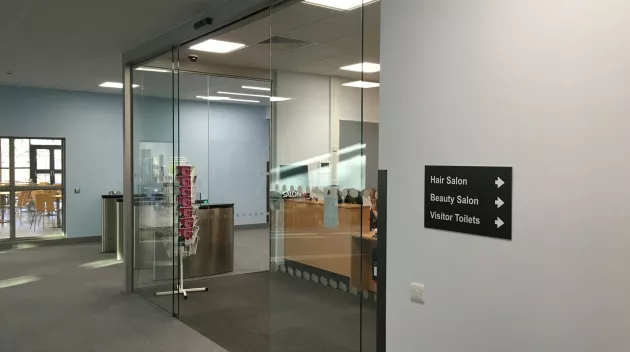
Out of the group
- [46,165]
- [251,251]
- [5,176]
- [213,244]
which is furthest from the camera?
[46,165]

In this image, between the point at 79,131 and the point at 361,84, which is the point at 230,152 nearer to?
the point at 79,131

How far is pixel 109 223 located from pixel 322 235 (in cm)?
706

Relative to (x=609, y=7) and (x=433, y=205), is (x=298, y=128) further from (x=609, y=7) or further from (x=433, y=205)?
(x=609, y=7)

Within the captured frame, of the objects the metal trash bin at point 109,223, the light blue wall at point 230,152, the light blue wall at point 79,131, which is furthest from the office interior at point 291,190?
the light blue wall at point 79,131

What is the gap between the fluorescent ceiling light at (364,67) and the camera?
310cm

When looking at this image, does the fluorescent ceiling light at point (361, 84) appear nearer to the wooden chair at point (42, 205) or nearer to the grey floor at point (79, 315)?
the grey floor at point (79, 315)

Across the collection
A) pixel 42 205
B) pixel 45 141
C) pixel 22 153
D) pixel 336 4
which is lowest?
pixel 42 205

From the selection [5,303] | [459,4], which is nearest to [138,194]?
[5,303]

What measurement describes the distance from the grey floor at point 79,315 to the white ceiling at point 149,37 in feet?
8.57

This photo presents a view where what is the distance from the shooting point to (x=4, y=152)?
10.5m

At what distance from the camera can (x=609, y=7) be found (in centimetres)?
192

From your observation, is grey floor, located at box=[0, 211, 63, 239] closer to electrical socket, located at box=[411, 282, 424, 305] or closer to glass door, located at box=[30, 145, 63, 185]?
glass door, located at box=[30, 145, 63, 185]

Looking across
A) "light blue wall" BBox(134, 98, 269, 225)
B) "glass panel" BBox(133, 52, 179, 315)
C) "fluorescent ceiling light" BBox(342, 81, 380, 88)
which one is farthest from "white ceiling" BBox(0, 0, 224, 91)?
"light blue wall" BBox(134, 98, 269, 225)

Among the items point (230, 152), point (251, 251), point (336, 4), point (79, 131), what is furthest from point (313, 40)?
point (79, 131)
